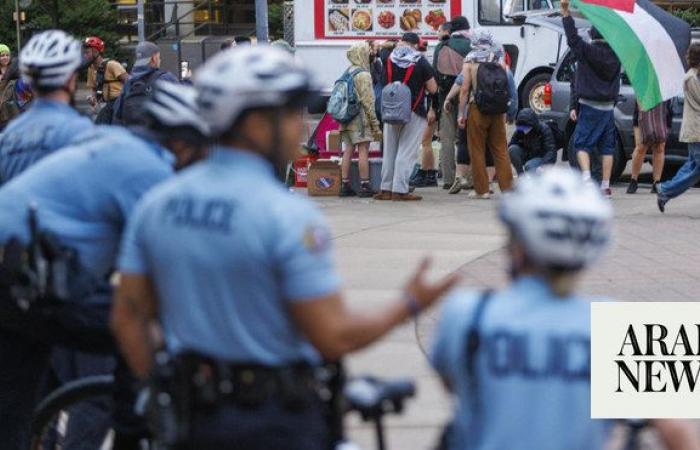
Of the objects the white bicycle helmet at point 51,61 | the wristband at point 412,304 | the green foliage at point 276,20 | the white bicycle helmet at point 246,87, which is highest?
the white bicycle helmet at point 246,87

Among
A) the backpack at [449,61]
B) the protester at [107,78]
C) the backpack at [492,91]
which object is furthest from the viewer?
the backpack at [449,61]

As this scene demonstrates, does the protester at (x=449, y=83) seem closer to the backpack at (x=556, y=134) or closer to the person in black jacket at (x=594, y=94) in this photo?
the backpack at (x=556, y=134)

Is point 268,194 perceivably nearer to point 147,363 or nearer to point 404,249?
point 147,363

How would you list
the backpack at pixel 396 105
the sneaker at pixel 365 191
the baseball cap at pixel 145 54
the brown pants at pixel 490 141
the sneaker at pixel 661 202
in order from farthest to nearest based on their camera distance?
the sneaker at pixel 365 191
the brown pants at pixel 490 141
the backpack at pixel 396 105
the sneaker at pixel 661 202
the baseball cap at pixel 145 54

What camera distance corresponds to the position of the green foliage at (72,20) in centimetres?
4506

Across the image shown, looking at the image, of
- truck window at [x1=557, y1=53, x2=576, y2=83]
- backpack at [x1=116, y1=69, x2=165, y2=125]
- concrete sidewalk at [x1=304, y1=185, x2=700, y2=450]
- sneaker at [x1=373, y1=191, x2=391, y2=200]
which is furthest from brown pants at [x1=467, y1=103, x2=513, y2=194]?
backpack at [x1=116, y1=69, x2=165, y2=125]

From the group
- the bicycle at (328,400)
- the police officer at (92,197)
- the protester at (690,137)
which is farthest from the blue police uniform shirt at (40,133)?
the protester at (690,137)

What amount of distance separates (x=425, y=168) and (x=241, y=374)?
1397cm

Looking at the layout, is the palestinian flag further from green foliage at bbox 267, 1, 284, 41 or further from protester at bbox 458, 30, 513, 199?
green foliage at bbox 267, 1, 284, 41

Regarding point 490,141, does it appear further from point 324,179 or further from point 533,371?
point 533,371

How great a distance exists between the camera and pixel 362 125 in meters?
16.2

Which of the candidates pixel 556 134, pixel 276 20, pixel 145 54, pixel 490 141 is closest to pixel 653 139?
pixel 556 134

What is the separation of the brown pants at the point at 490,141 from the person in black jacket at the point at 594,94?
680 millimetres

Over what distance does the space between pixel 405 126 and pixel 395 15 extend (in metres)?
9.55
